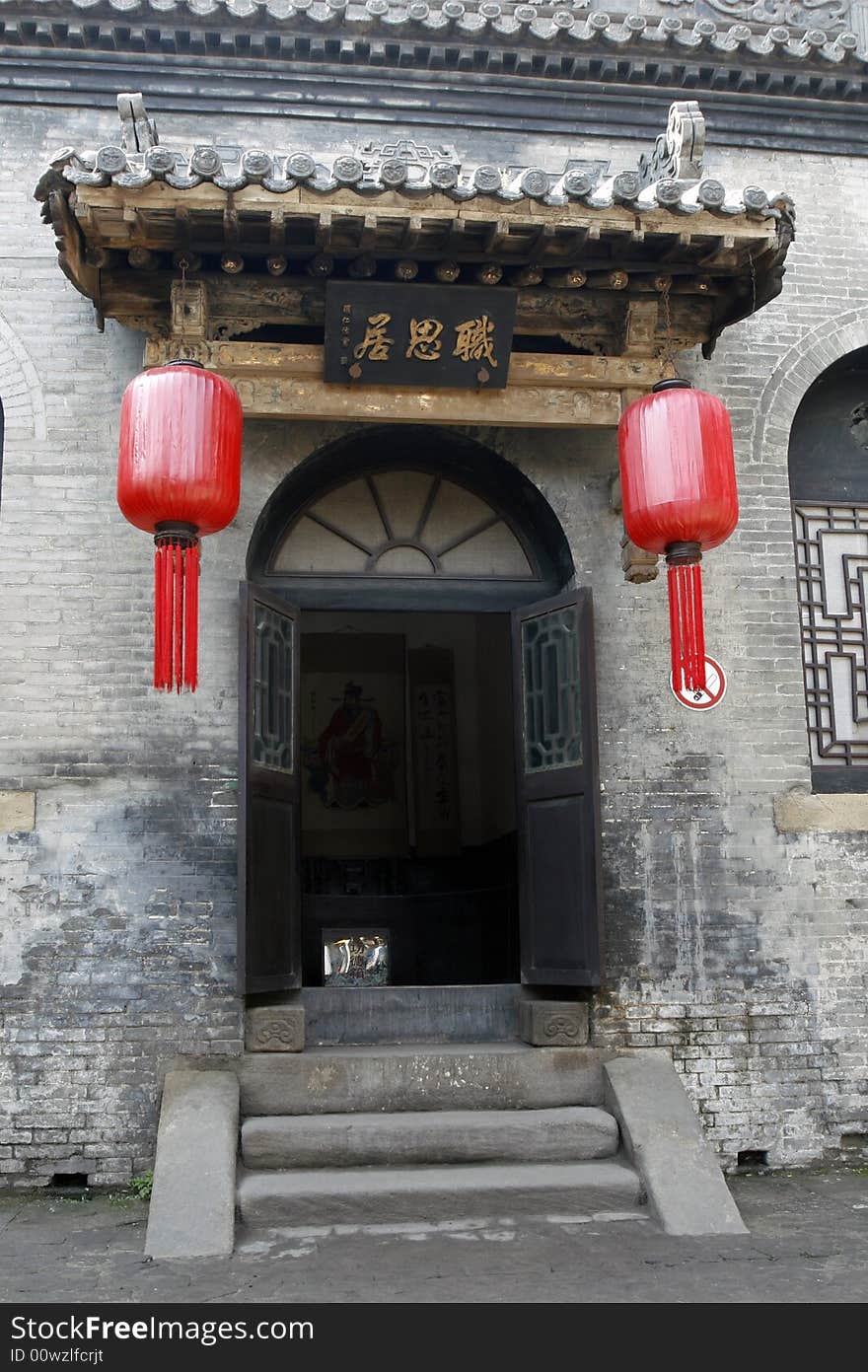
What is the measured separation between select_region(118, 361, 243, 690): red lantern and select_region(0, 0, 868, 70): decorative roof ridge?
311cm

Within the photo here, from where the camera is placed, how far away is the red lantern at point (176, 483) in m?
5.59

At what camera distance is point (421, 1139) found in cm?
607

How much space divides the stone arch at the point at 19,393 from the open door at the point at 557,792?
2997mm

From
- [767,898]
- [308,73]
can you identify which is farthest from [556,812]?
[308,73]

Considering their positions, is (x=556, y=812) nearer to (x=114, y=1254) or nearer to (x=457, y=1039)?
(x=457, y=1039)

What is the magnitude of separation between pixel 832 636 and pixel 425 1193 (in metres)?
4.21

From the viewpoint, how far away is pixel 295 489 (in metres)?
7.48

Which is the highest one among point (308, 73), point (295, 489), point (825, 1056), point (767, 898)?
point (308, 73)

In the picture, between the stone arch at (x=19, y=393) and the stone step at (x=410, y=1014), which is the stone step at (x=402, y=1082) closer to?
the stone step at (x=410, y=1014)

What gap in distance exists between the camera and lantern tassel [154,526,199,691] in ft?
18.4

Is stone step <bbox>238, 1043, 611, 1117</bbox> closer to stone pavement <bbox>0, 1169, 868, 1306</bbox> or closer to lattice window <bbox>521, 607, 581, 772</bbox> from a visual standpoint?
stone pavement <bbox>0, 1169, 868, 1306</bbox>

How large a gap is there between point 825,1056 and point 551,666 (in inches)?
105

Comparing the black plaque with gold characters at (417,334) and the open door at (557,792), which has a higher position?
the black plaque with gold characters at (417,334)

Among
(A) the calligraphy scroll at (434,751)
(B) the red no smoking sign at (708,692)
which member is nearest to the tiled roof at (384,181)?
(B) the red no smoking sign at (708,692)
